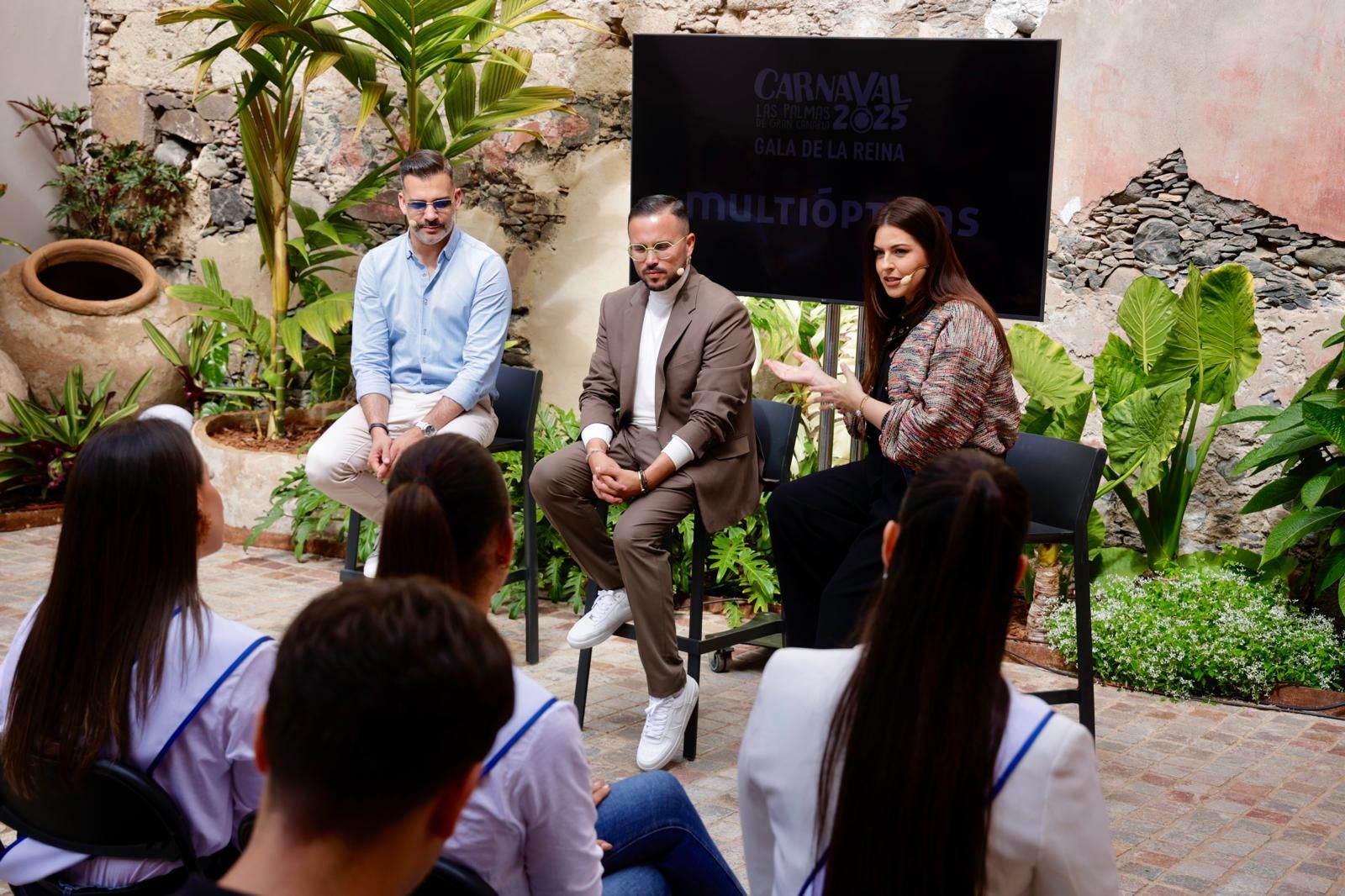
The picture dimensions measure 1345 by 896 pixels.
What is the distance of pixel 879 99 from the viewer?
4.24 meters

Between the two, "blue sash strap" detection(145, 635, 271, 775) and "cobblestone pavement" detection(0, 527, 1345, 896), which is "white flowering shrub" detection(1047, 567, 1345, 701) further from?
"blue sash strap" detection(145, 635, 271, 775)

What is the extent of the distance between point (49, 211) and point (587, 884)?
6.45 metres

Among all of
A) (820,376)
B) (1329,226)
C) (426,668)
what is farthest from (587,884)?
(1329,226)

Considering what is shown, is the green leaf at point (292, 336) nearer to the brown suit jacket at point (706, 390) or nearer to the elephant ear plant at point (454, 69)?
the elephant ear plant at point (454, 69)

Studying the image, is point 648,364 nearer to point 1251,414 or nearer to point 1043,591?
point 1043,591

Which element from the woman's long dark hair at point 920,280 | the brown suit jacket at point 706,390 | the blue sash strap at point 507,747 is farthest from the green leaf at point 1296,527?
the blue sash strap at point 507,747

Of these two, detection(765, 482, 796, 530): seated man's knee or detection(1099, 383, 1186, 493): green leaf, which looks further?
detection(1099, 383, 1186, 493): green leaf

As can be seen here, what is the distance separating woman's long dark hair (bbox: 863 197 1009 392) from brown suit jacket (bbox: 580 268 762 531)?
0.38 metres

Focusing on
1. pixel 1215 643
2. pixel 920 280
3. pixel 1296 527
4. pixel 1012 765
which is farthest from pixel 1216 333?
pixel 1012 765

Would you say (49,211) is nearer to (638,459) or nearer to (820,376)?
(638,459)

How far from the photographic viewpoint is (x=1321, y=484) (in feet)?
14.2

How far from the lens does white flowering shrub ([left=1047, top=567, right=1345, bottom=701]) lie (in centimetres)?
434

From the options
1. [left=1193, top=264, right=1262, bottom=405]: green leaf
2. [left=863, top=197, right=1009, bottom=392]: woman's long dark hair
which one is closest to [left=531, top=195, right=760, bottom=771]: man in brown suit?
[left=863, top=197, right=1009, bottom=392]: woman's long dark hair

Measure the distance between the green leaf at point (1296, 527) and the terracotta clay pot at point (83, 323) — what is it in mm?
4998
